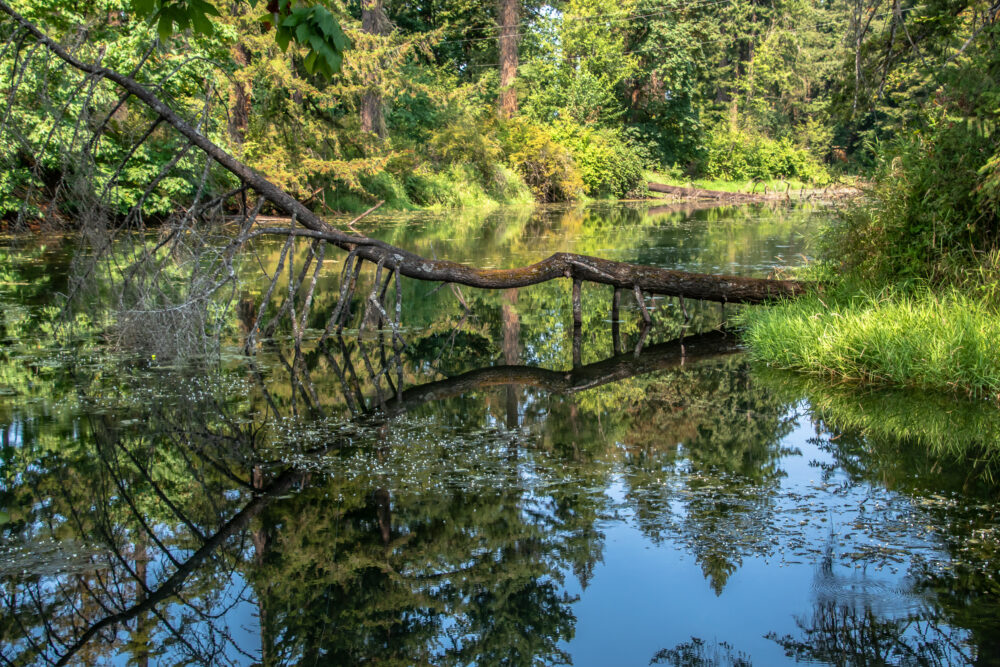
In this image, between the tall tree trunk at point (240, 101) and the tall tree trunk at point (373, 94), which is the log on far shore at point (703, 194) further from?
the tall tree trunk at point (240, 101)

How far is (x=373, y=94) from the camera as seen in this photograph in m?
30.6

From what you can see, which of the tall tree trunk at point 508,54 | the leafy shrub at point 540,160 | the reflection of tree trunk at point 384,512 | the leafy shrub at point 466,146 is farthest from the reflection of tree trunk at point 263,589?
the tall tree trunk at point 508,54

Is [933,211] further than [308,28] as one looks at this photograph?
Yes

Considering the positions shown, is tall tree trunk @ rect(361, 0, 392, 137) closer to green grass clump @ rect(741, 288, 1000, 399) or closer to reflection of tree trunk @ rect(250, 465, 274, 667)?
green grass clump @ rect(741, 288, 1000, 399)

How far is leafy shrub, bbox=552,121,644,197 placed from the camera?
4025 cm

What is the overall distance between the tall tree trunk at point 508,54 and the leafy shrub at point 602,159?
2.51m

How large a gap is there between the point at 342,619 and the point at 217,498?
1.72m

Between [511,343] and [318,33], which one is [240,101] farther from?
[318,33]

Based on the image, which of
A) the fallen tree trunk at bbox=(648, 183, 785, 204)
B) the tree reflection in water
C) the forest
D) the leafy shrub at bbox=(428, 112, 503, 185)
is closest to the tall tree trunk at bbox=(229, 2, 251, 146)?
the forest

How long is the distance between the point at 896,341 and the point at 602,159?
34.0 metres

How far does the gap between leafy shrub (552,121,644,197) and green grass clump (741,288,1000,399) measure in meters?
31.0

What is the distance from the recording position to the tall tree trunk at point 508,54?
123ft

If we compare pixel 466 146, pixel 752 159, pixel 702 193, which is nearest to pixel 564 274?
pixel 466 146

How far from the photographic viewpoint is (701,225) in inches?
1032
